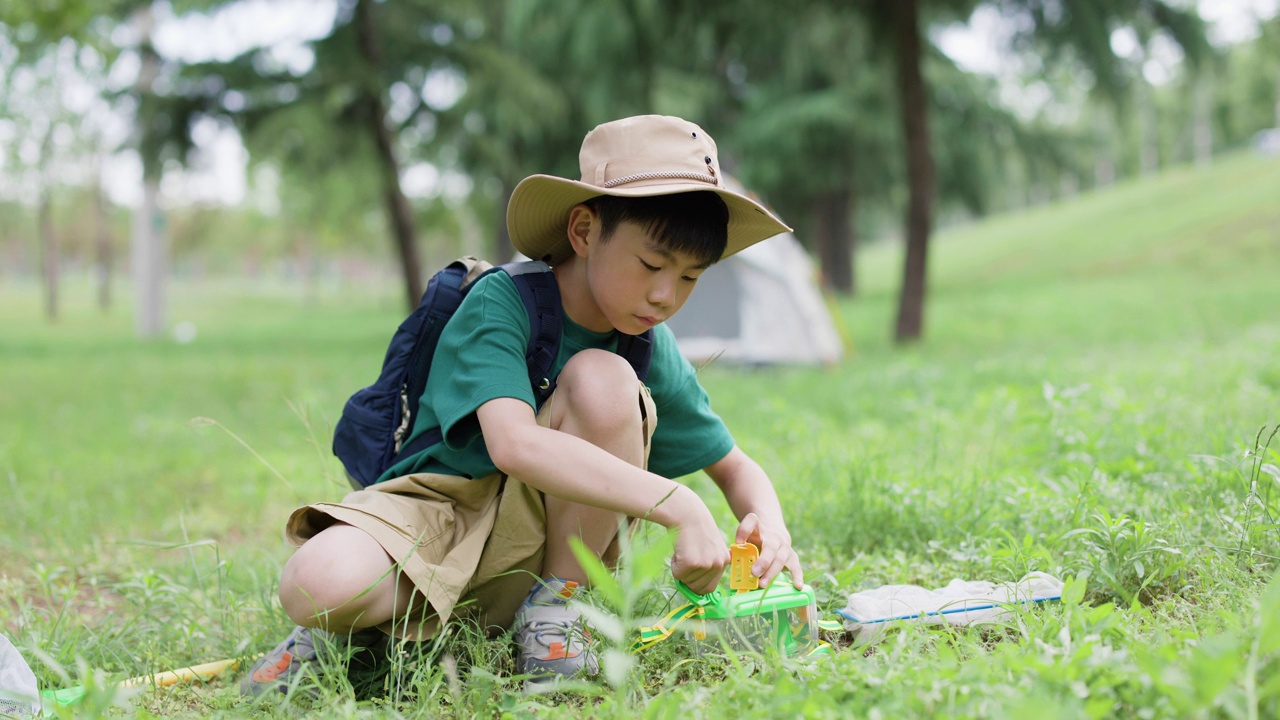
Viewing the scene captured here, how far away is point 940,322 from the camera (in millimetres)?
11188

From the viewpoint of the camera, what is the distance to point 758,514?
77.9 inches

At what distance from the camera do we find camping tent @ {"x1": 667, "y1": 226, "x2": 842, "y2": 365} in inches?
338

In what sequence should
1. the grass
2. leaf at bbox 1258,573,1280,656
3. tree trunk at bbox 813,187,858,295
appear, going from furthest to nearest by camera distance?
tree trunk at bbox 813,187,858,295 < the grass < leaf at bbox 1258,573,1280,656

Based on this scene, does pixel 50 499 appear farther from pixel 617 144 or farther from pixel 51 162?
pixel 51 162

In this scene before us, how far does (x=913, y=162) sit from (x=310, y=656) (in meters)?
8.18

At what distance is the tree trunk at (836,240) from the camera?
705 inches

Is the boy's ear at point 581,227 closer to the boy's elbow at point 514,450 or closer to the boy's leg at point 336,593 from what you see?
the boy's elbow at point 514,450

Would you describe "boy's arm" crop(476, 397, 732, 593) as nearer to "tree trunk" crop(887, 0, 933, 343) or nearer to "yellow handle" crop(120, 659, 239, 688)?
"yellow handle" crop(120, 659, 239, 688)

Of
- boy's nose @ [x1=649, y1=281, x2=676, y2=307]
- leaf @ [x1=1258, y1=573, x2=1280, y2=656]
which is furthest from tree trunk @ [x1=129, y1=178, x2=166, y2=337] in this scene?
leaf @ [x1=1258, y1=573, x2=1280, y2=656]

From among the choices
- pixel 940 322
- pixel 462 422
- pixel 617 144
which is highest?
pixel 617 144

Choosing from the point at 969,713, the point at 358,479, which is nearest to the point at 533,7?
the point at 358,479

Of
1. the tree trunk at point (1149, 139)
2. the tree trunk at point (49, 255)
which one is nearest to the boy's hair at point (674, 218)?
the tree trunk at point (49, 255)

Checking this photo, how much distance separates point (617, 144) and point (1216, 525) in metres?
1.44

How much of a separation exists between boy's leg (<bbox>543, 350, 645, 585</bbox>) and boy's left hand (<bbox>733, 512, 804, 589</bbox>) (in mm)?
230
